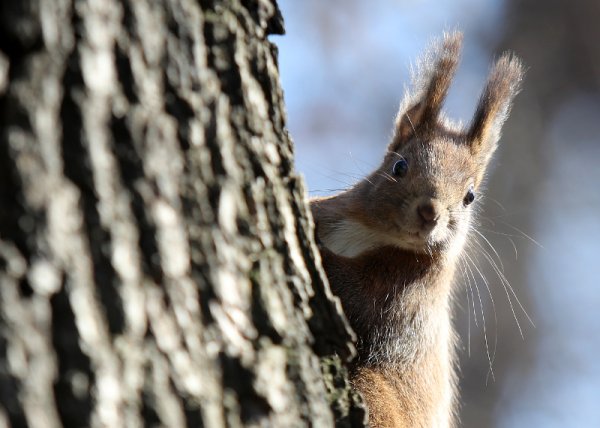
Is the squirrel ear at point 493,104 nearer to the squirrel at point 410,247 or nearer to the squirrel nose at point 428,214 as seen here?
the squirrel at point 410,247

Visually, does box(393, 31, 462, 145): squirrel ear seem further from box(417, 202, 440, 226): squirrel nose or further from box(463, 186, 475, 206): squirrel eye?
box(417, 202, 440, 226): squirrel nose

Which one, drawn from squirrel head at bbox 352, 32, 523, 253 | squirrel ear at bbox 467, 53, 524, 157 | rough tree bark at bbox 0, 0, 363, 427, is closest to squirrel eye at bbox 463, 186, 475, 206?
squirrel head at bbox 352, 32, 523, 253

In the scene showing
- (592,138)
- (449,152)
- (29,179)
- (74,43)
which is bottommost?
(29,179)

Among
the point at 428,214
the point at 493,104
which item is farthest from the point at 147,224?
the point at 493,104

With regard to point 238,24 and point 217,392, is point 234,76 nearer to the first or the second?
point 238,24

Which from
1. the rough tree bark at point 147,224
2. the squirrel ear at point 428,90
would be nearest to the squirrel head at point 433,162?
the squirrel ear at point 428,90

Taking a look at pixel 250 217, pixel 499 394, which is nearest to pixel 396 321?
pixel 250 217

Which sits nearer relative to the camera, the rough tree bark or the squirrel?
the rough tree bark
